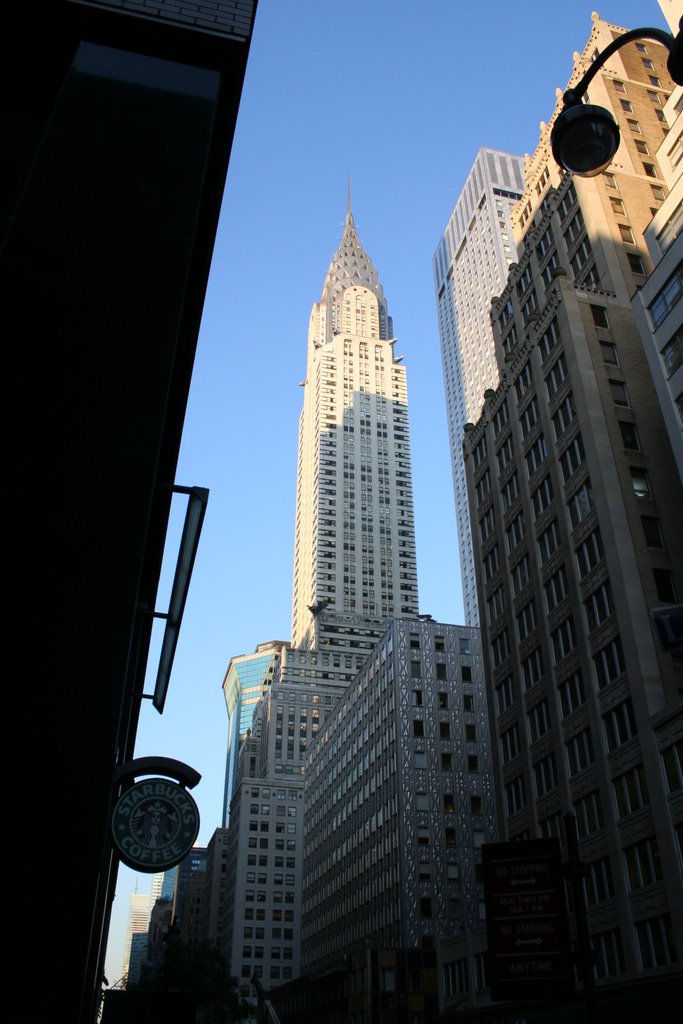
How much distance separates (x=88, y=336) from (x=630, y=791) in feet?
123

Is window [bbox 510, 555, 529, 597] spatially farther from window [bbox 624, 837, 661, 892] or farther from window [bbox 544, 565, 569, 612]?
window [bbox 624, 837, 661, 892]

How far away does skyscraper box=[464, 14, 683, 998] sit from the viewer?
39.0 m

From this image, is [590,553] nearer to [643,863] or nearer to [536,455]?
[536,455]

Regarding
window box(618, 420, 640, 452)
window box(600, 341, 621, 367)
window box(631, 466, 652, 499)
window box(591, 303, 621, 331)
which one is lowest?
window box(631, 466, 652, 499)

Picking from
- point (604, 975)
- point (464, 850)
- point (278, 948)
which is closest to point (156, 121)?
point (604, 975)

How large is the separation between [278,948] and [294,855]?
626 inches

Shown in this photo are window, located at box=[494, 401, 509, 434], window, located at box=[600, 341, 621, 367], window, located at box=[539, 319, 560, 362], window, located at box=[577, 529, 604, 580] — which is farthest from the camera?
window, located at box=[494, 401, 509, 434]

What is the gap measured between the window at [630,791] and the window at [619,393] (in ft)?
73.8

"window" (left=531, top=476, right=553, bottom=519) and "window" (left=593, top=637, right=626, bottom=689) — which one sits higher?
"window" (left=531, top=476, right=553, bottom=519)

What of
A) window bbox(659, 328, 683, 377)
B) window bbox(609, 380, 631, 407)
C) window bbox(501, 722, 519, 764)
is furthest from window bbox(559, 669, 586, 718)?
window bbox(659, 328, 683, 377)

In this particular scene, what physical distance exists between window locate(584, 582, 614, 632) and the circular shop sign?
1433 inches

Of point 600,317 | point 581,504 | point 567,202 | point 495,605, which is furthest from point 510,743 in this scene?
point 567,202

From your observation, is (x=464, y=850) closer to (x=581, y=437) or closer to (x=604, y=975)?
(x=604, y=975)

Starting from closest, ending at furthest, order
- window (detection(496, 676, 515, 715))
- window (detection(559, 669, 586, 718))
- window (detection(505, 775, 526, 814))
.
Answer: window (detection(559, 669, 586, 718)), window (detection(505, 775, 526, 814)), window (detection(496, 676, 515, 715))
